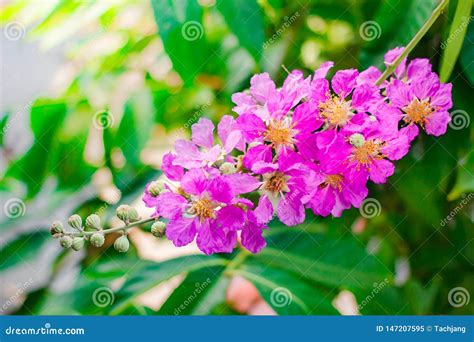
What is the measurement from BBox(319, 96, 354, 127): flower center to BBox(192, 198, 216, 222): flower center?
164mm

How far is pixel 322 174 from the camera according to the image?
741 millimetres

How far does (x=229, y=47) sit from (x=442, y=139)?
40cm

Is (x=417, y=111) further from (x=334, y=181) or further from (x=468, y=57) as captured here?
(x=468, y=57)

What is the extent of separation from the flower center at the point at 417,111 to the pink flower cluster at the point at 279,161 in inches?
1.4

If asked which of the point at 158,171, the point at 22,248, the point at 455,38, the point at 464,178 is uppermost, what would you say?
the point at 455,38

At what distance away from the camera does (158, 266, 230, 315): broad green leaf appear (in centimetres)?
109

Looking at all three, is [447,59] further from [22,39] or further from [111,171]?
[22,39]

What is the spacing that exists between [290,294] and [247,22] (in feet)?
1.47

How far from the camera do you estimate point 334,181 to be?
30.0 inches

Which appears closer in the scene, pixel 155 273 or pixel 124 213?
pixel 124 213

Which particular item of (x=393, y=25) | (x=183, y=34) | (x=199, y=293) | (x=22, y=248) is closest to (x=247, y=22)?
(x=183, y=34)

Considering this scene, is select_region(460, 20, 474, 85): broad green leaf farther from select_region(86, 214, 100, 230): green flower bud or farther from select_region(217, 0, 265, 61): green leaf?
select_region(86, 214, 100, 230): green flower bud

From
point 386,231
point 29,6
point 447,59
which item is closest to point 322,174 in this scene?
point 447,59

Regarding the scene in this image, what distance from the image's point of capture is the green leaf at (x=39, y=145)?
1102 millimetres
